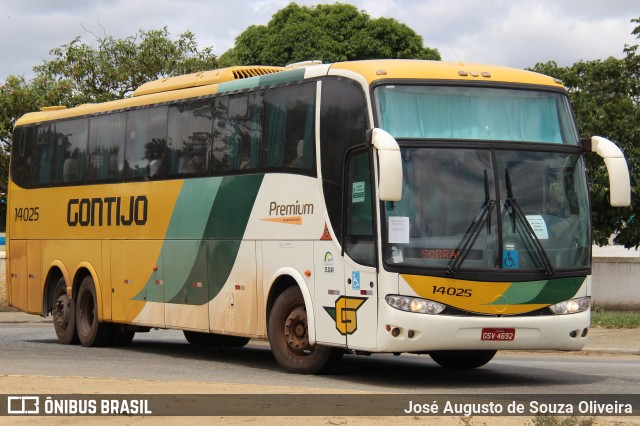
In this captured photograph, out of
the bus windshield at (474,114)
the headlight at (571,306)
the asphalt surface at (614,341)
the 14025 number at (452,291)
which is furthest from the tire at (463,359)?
the asphalt surface at (614,341)

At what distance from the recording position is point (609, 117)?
30781 millimetres

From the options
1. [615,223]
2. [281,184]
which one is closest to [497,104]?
[281,184]

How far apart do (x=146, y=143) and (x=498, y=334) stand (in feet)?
24.8

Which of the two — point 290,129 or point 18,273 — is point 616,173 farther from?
point 18,273

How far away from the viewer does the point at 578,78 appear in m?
32.1

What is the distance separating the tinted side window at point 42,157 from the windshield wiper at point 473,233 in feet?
34.4

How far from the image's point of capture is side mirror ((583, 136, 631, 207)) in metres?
14.8

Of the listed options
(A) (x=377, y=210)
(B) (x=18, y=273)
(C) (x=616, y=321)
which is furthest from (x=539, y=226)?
(B) (x=18, y=273)

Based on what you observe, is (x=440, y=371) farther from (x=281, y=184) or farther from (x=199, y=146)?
(x=199, y=146)

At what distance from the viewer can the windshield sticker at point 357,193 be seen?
14977 millimetres

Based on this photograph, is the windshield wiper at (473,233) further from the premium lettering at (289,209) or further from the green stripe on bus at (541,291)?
the premium lettering at (289,209)

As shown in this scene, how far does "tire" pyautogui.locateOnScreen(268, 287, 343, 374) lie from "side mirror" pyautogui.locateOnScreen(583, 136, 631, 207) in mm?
3683

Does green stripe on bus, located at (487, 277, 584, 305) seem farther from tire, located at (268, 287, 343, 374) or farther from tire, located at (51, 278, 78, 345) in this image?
tire, located at (51, 278, 78, 345)

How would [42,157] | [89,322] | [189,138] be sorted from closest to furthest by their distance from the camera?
1. [189,138]
2. [89,322]
3. [42,157]
